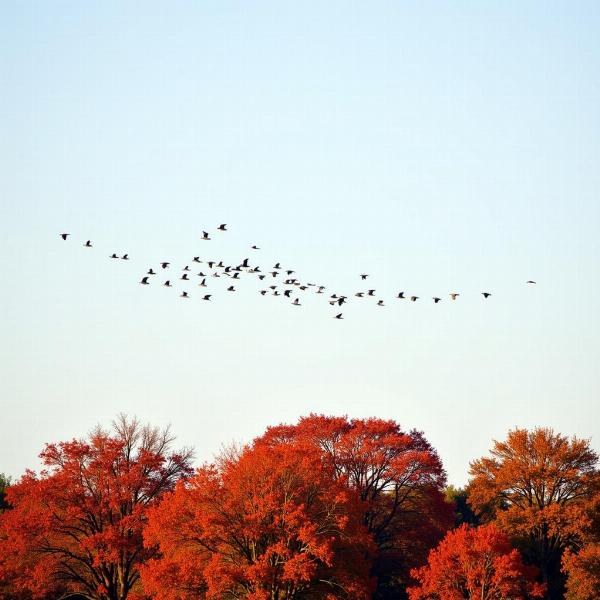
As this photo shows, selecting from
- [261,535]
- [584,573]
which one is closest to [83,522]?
[261,535]

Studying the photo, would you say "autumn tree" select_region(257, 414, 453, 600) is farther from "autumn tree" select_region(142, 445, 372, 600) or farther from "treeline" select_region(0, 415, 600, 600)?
"autumn tree" select_region(142, 445, 372, 600)

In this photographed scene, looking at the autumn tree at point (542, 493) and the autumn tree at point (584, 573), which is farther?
the autumn tree at point (542, 493)

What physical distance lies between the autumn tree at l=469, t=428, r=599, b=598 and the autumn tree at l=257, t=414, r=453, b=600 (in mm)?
4009

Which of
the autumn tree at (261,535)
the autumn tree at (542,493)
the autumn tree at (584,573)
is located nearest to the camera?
the autumn tree at (261,535)

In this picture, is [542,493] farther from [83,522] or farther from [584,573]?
[83,522]

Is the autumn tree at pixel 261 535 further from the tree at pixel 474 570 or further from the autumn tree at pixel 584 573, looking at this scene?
the autumn tree at pixel 584 573

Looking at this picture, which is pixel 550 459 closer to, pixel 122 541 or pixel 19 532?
pixel 122 541

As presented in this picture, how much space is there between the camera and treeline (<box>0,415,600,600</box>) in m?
57.9

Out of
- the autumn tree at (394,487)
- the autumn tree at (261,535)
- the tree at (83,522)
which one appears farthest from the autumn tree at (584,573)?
the tree at (83,522)

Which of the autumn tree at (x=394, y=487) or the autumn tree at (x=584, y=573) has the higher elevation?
the autumn tree at (x=394, y=487)

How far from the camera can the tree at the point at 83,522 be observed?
216 feet

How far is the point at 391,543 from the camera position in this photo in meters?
78.0

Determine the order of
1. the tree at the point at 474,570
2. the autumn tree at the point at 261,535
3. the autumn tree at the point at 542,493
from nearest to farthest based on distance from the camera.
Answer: the autumn tree at the point at 261,535, the tree at the point at 474,570, the autumn tree at the point at 542,493

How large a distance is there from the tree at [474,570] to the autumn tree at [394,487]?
1469 centimetres
